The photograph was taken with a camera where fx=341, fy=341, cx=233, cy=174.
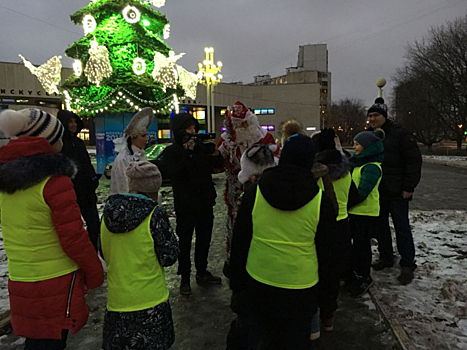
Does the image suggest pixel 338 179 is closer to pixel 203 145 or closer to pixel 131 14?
pixel 203 145

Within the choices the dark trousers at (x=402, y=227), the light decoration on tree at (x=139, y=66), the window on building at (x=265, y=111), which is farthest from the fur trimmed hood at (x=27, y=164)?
the window on building at (x=265, y=111)

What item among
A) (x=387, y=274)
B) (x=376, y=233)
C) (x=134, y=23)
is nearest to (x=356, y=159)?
(x=376, y=233)

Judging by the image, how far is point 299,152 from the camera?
84.6 inches

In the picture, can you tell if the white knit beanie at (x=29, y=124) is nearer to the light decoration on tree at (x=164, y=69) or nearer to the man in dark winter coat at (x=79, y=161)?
the man in dark winter coat at (x=79, y=161)

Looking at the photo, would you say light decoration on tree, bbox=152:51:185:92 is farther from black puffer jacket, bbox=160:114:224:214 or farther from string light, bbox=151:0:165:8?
black puffer jacket, bbox=160:114:224:214

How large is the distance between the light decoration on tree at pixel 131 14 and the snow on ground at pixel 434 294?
44.3 ft

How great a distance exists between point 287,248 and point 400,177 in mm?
2968

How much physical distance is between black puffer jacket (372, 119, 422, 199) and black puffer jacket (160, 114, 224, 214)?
218 centimetres

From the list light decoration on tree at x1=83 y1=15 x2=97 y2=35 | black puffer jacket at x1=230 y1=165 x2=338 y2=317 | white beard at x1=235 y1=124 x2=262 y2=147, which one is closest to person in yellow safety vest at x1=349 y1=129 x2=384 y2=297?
white beard at x1=235 y1=124 x2=262 y2=147

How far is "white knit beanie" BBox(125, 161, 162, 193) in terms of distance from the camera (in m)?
2.39

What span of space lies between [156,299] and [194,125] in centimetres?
225

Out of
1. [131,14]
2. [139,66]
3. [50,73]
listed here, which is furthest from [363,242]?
[50,73]

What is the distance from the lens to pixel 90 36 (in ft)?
48.5

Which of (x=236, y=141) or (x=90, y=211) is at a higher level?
(x=236, y=141)
